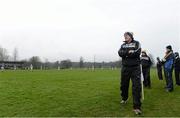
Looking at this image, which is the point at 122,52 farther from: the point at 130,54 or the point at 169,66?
the point at 169,66

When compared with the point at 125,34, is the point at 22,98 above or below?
below

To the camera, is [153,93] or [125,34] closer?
[125,34]

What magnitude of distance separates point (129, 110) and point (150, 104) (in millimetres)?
1316

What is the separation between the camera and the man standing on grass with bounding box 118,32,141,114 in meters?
10.1

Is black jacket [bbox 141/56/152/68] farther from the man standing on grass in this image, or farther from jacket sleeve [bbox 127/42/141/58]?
jacket sleeve [bbox 127/42/141/58]

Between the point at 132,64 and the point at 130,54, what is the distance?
33cm

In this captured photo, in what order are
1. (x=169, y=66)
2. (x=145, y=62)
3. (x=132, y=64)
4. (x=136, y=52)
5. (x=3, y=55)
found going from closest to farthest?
(x=136, y=52), (x=132, y=64), (x=169, y=66), (x=145, y=62), (x=3, y=55)

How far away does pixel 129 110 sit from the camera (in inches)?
405

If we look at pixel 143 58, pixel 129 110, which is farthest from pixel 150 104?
pixel 143 58

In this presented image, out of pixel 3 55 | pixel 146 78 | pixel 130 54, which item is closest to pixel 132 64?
pixel 130 54

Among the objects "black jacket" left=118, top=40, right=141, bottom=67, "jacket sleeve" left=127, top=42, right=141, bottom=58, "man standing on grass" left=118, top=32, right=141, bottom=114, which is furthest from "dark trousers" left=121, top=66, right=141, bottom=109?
"jacket sleeve" left=127, top=42, right=141, bottom=58

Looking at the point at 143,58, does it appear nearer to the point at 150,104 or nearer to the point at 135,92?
the point at 150,104

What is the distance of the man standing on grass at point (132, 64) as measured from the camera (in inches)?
399

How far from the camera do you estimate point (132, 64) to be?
34.0 feet
